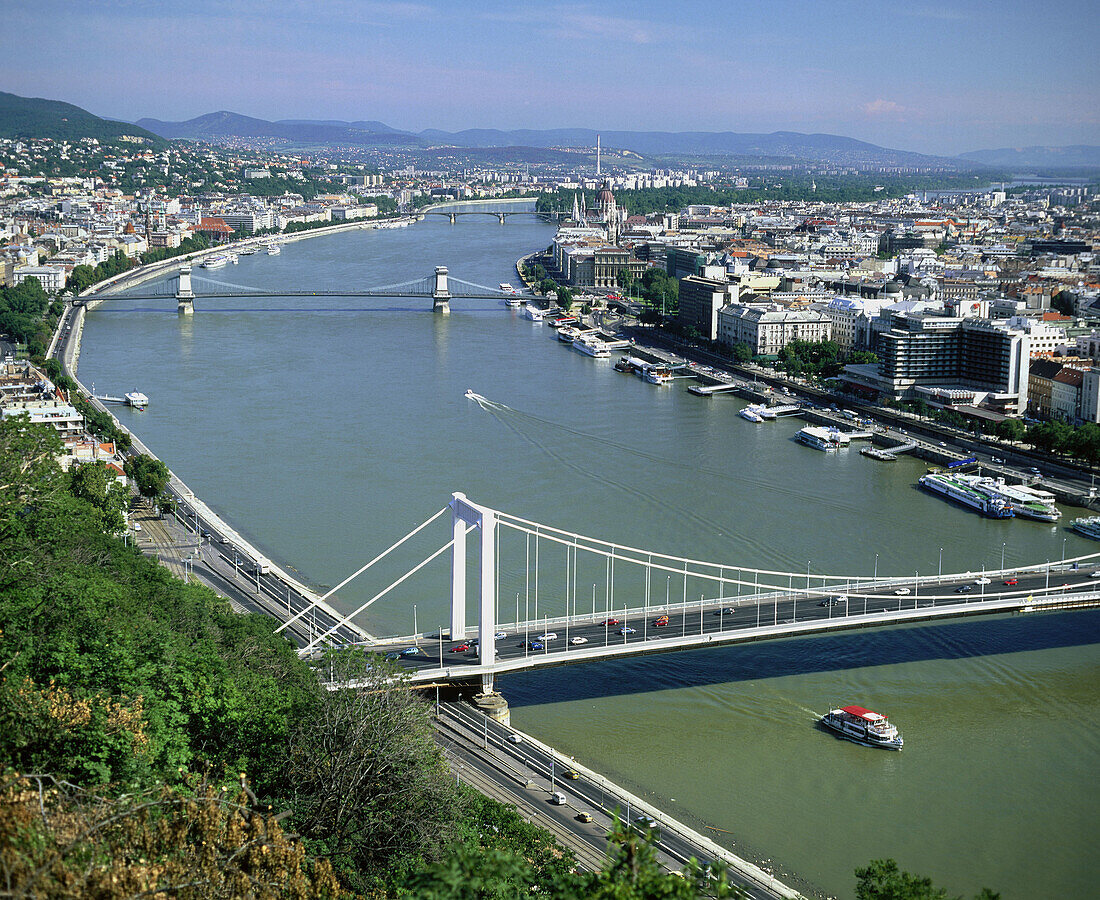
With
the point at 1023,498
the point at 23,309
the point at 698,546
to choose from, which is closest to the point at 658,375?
the point at 1023,498

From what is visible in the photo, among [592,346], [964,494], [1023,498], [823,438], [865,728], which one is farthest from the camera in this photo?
[592,346]

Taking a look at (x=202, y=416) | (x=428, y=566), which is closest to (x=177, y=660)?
(x=428, y=566)

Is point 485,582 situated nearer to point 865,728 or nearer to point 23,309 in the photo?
point 865,728

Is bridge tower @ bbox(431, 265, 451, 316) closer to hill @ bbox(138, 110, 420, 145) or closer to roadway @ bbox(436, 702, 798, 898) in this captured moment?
roadway @ bbox(436, 702, 798, 898)

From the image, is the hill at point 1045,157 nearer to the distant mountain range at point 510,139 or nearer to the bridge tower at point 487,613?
the distant mountain range at point 510,139

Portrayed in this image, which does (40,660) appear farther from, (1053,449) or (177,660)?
(1053,449)

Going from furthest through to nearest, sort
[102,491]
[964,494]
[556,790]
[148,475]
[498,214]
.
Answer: [498,214]
[964,494]
[148,475]
[102,491]
[556,790]

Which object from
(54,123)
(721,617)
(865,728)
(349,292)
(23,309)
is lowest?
(865,728)
